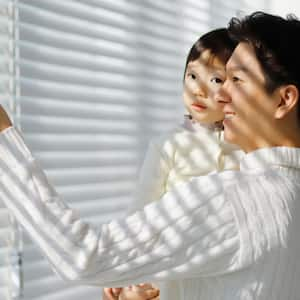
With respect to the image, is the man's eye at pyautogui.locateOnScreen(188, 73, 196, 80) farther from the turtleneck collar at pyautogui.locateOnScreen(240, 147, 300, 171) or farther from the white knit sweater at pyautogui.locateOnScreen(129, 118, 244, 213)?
the turtleneck collar at pyautogui.locateOnScreen(240, 147, 300, 171)

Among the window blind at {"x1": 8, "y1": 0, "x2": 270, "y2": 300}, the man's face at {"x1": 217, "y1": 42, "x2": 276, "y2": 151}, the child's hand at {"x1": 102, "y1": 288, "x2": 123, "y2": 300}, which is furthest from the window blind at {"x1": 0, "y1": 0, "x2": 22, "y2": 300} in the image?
the man's face at {"x1": 217, "y1": 42, "x2": 276, "y2": 151}

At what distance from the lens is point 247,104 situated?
1236mm

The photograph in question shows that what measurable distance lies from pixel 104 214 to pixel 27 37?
1.48 ft

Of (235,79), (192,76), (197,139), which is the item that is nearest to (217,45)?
(192,76)

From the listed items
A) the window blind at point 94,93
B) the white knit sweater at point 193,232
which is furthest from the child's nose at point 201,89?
the white knit sweater at point 193,232

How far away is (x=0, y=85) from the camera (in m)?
1.39

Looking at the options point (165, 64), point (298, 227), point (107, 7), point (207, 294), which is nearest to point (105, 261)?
point (207, 294)

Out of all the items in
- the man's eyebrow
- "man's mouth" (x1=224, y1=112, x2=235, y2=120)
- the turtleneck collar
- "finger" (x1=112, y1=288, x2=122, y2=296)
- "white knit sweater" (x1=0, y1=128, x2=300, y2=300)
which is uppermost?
the man's eyebrow

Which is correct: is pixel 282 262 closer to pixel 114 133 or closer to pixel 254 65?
pixel 254 65

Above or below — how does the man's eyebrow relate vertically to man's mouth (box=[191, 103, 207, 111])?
above

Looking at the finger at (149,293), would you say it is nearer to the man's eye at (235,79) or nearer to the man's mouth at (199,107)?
the man's mouth at (199,107)

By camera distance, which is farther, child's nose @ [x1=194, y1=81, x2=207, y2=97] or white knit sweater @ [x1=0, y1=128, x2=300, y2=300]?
child's nose @ [x1=194, y1=81, x2=207, y2=97]

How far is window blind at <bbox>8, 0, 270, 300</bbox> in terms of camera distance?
1.44 m

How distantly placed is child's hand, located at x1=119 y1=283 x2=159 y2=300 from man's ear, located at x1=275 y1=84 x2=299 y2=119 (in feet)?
1.76
